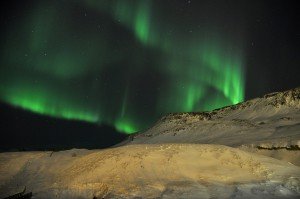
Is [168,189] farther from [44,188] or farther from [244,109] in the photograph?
[244,109]

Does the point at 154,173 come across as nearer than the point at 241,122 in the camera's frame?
Yes

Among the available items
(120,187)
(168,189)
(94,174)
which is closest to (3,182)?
(94,174)

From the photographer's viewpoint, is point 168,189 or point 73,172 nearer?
point 168,189

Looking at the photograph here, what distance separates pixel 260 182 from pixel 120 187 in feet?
20.3

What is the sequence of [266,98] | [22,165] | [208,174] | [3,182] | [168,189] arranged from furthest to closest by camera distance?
[266,98] → [22,165] → [3,182] → [208,174] → [168,189]

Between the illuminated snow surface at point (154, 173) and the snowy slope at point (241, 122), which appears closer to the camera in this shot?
the illuminated snow surface at point (154, 173)

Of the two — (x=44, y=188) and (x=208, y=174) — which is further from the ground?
(x=208, y=174)

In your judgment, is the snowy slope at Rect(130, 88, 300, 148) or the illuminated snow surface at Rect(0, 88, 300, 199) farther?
the snowy slope at Rect(130, 88, 300, 148)

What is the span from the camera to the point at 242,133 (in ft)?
133

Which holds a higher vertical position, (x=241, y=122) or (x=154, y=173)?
(x=241, y=122)

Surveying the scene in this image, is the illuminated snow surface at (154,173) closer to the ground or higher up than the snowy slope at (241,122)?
closer to the ground

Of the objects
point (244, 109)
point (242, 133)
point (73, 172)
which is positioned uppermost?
point (244, 109)

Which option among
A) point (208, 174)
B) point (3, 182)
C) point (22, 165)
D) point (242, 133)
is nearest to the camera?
point (208, 174)

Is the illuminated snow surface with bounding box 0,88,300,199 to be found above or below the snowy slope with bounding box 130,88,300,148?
below
